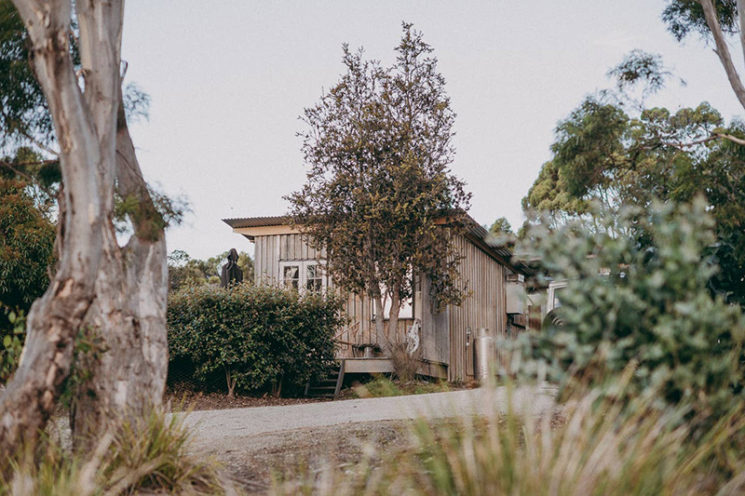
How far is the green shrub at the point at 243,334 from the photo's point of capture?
12.4 metres

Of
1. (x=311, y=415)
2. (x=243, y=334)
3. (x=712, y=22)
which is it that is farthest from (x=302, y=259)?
(x=712, y=22)

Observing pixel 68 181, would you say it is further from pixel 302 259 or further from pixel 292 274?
pixel 292 274

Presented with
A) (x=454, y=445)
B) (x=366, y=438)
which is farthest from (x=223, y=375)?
(x=454, y=445)

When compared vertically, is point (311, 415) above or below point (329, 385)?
below

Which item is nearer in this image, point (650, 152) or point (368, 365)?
point (650, 152)

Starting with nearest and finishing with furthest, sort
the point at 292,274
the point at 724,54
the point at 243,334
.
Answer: the point at 724,54, the point at 243,334, the point at 292,274

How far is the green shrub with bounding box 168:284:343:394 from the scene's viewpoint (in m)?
12.4

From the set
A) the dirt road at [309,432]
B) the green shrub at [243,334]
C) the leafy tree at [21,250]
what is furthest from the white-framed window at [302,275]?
the dirt road at [309,432]

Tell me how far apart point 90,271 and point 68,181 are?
2.04 feet

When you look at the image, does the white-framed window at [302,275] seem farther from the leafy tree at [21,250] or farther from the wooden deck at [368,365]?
the leafy tree at [21,250]

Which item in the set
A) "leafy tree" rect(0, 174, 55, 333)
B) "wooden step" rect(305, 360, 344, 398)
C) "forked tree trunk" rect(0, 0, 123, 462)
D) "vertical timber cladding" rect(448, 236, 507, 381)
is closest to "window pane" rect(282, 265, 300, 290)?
"wooden step" rect(305, 360, 344, 398)

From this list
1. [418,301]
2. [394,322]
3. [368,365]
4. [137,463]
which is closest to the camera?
[137,463]

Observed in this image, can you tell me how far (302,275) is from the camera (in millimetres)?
17781

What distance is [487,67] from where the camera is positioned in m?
9.26
